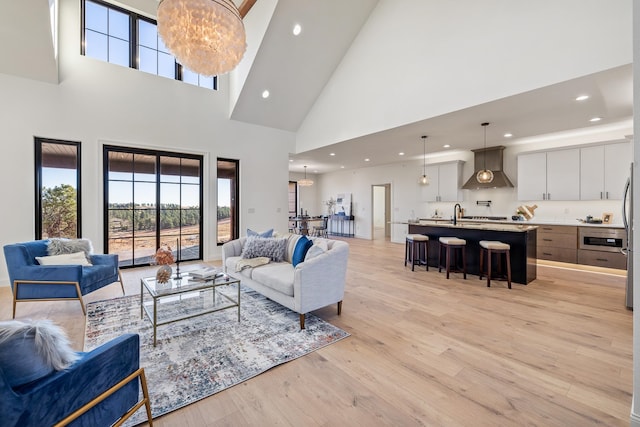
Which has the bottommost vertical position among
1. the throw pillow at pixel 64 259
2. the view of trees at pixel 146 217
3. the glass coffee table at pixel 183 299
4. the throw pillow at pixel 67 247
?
the glass coffee table at pixel 183 299

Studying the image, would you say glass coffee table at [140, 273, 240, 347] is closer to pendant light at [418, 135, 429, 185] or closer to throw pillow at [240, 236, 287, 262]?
throw pillow at [240, 236, 287, 262]

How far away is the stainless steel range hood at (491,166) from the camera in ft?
22.1

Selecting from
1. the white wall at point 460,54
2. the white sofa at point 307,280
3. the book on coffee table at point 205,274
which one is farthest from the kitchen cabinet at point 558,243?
the book on coffee table at point 205,274

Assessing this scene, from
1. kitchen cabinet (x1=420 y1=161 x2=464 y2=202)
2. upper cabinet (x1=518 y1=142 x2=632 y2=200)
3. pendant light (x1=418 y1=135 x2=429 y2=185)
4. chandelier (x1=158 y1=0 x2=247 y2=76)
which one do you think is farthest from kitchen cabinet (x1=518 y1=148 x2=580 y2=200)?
chandelier (x1=158 y1=0 x2=247 y2=76)

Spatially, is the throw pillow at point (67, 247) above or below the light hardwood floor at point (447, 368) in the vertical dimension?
above

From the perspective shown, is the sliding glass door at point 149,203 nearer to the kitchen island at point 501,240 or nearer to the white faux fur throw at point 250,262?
the white faux fur throw at point 250,262

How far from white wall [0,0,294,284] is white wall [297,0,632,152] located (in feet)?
8.16

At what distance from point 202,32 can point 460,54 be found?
3630 millimetres

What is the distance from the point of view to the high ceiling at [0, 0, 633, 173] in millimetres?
3666

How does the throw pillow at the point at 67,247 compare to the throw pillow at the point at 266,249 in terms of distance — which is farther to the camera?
the throw pillow at the point at 266,249

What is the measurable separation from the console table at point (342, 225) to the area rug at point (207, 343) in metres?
7.67

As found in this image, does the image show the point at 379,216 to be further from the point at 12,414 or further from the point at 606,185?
the point at 12,414

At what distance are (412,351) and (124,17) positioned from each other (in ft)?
24.4

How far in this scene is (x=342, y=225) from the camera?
11.4m
